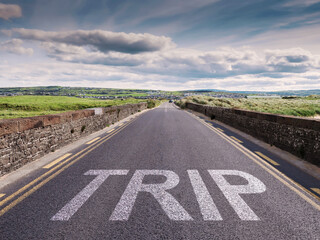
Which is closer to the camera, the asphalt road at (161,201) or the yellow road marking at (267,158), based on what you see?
the asphalt road at (161,201)

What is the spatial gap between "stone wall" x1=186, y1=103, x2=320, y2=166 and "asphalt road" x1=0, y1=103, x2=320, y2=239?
901mm

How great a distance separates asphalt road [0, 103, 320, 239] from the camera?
A: 114 inches

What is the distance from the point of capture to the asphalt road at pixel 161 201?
2.91 metres

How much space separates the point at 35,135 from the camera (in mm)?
6418

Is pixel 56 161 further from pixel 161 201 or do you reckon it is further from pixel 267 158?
pixel 267 158

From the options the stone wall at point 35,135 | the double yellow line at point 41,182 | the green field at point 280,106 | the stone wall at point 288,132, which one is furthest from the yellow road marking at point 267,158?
the green field at point 280,106

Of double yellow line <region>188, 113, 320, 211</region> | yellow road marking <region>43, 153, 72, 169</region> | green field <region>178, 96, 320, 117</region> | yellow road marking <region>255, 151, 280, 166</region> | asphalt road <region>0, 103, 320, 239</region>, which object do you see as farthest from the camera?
green field <region>178, 96, 320, 117</region>

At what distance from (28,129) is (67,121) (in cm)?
251

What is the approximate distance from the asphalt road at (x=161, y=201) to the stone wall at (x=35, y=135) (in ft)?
2.53

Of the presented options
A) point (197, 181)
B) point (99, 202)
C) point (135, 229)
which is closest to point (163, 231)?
point (135, 229)

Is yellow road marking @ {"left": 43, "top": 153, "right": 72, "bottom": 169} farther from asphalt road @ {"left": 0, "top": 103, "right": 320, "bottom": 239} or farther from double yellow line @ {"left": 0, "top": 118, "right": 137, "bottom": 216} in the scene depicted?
double yellow line @ {"left": 0, "top": 118, "right": 137, "bottom": 216}

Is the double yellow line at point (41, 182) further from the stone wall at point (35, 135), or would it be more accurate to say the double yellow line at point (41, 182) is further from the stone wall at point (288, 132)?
the stone wall at point (288, 132)

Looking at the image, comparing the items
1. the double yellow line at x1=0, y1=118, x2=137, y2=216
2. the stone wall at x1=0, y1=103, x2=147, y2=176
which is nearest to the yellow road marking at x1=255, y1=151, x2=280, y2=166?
the double yellow line at x1=0, y1=118, x2=137, y2=216

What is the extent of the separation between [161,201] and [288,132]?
5.85 metres
